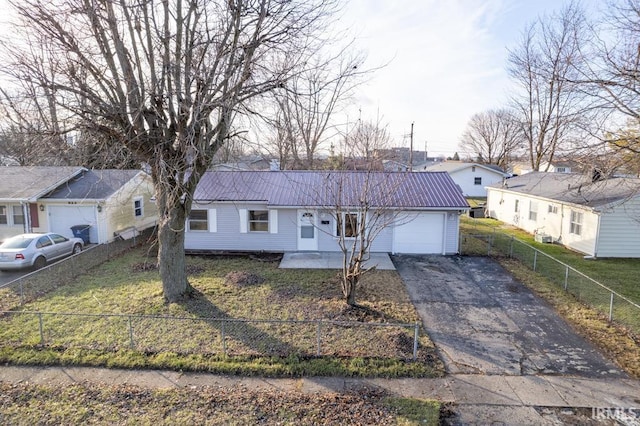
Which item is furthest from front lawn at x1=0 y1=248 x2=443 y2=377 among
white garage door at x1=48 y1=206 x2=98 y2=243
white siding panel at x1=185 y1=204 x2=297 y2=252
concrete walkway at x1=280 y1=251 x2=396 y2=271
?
white garage door at x1=48 y1=206 x2=98 y2=243

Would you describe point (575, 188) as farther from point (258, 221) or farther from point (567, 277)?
point (258, 221)

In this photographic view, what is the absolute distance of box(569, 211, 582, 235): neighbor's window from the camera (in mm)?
16953

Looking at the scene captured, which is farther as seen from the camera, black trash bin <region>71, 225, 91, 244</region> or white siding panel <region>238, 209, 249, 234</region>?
black trash bin <region>71, 225, 91, 244</region>

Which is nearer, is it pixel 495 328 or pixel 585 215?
pixel 495 328

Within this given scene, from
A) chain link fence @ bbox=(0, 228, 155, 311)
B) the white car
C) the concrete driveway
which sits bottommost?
the concrete driveway

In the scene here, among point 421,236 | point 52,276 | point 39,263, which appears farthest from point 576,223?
point 39,263

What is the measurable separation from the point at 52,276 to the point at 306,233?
30.7 feet

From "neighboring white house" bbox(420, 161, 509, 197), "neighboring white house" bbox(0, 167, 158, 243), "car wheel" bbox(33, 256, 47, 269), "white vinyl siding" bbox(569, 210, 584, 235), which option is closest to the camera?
"car wheel" bbox(33, 256, 47, 269)

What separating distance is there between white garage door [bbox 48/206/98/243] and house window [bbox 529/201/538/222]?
23.9 m

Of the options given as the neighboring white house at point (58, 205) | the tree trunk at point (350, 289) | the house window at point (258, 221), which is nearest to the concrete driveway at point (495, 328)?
the tree trunk at point (350, 289)

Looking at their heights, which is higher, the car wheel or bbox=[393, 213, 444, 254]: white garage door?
bbox=[393, 213, 444, 254]: white garage door

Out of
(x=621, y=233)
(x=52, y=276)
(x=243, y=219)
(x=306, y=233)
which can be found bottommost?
(x=52, y=276)

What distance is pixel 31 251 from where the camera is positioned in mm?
13281

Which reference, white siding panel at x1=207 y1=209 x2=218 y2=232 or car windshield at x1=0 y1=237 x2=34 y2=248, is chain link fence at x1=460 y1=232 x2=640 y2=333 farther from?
car windshield at x1=0 y1=237 x2=34 y2=248
